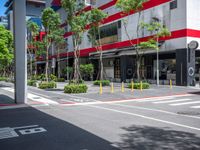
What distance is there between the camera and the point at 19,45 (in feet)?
59.4

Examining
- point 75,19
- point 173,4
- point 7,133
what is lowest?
point 7,133

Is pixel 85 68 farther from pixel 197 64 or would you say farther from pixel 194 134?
pixel 194 134

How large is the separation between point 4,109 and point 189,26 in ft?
78.7

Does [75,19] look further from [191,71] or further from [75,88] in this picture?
[191,71]

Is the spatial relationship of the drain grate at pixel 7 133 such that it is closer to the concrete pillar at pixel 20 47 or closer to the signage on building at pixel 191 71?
the concrete pillar at pixel 20 47

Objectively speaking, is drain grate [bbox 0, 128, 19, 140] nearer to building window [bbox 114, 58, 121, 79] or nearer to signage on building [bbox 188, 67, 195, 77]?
signage on building [bbox 188, 67, 195, 77]

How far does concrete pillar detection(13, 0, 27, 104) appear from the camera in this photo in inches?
707

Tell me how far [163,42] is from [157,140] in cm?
2865

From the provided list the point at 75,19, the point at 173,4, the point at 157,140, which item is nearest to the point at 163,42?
the point at 173,4

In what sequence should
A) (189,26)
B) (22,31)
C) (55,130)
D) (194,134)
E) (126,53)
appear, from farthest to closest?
(126,53)
(189,26)
(22,31)
(55,130)
(194,134)

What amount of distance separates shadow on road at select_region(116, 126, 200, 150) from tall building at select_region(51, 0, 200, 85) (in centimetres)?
2423

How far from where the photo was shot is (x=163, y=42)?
3566cm

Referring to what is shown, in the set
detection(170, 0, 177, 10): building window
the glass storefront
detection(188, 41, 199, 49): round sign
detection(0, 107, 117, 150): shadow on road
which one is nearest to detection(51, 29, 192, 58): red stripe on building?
detection(188, 41, 199, 49): round sign

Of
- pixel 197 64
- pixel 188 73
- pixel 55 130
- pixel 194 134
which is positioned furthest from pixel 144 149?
pixel 197 64
